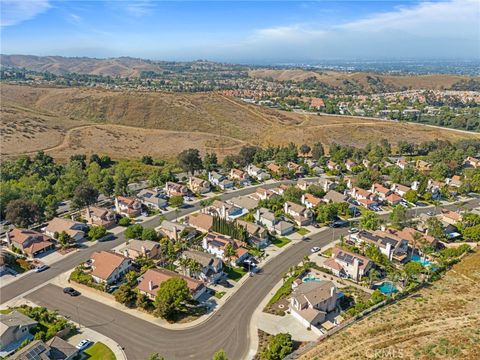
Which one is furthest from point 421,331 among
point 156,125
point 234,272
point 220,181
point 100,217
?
point 156,125

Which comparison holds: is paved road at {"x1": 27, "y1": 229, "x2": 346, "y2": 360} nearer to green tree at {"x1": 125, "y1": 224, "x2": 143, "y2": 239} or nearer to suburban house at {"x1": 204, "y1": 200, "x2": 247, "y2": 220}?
green tree at {"x1": 125, "y1": 224, "x2": 143, "y2": 239}

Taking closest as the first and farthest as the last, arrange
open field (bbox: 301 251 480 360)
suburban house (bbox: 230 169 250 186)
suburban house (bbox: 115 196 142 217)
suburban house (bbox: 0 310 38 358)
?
1. open field (bbox: 301 251 480 360)
2. suburban house (bbox: 0 310 38 358)
3. suburban house (bbox: 115 196 142 217)
4. suburban house (bbox: 230 169 250 186)

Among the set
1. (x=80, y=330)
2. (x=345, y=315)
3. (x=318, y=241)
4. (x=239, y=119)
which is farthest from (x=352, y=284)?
(x=239, y=119)

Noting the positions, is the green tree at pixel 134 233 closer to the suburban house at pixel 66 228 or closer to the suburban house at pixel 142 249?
the suburban house at pixel 142 249

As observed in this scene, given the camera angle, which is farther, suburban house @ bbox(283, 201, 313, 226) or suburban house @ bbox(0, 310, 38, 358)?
suburban house @ bbox(283, 201, 313, 226)

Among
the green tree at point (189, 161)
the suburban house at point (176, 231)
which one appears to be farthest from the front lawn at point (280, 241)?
the green tree at point (189, 161)

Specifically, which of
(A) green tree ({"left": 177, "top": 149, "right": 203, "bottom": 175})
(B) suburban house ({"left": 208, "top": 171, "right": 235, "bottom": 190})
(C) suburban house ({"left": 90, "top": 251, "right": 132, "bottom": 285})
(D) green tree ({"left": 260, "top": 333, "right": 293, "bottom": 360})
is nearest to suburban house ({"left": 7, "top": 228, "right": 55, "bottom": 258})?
(C) suburban house ({"left": 90, "top": 251, "right": 132, "bottom": 285})
